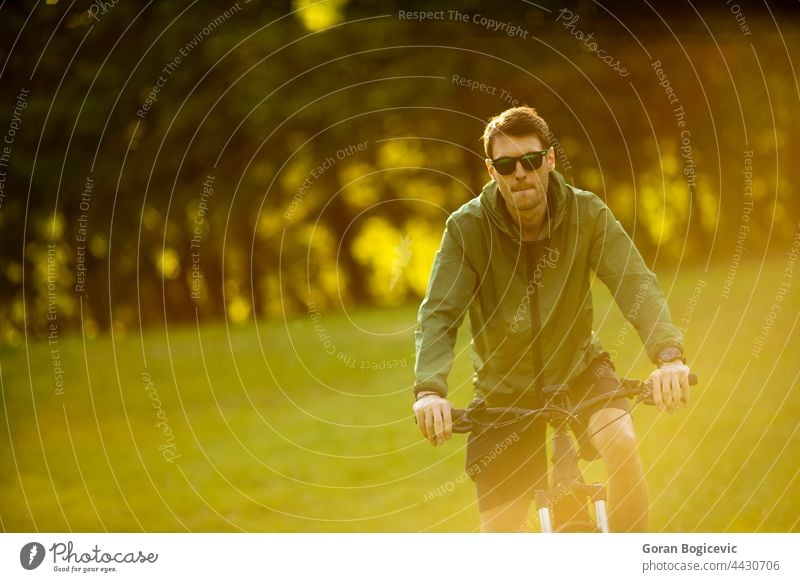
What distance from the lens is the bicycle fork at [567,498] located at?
3514mm

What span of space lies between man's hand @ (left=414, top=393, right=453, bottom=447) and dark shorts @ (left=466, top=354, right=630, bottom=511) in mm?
611

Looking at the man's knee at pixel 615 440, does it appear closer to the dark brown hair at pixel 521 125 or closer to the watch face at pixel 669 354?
the watch face at pixel 669 354

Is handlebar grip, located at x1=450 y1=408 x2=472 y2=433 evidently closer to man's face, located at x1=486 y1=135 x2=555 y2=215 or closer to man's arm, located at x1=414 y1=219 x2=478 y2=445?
man's arm, located at x1=414 y1=219 x2=478 y2=445

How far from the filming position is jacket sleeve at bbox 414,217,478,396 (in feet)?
12.5

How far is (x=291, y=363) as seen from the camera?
38.0ft

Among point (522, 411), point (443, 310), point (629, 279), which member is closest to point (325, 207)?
point (443, 310)

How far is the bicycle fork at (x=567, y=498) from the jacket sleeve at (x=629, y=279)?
47 centimetres

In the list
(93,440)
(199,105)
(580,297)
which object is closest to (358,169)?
(199,105)

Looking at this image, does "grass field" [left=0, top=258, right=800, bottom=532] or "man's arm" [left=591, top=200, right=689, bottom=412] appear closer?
"man's arm" [left=591, top=200, right=689, bottom=412]

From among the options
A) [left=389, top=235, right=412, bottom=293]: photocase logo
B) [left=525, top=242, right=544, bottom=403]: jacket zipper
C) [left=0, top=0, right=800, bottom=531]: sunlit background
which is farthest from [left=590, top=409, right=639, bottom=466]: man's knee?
[left=389, top=235, right=412, bottom=293]: photocase logo

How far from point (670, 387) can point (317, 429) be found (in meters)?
7.24
